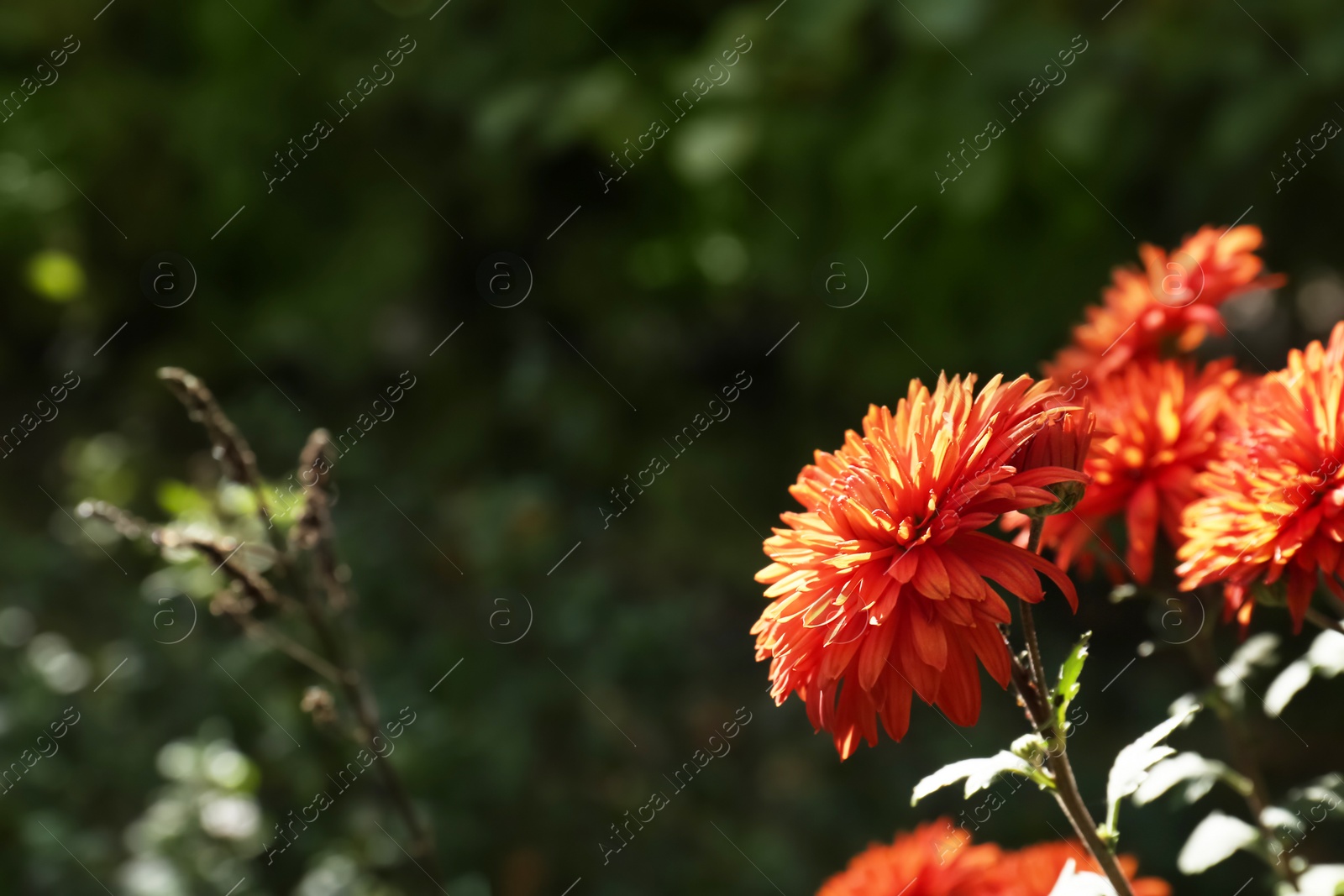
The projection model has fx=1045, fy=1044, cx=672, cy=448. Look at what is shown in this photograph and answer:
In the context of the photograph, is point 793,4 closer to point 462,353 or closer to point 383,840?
point 462,353

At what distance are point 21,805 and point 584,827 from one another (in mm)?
1036

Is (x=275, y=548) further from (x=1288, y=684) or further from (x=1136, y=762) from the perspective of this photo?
(x=1288, y=684)

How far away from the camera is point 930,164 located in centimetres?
212

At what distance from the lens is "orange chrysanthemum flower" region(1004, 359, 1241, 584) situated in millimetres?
903

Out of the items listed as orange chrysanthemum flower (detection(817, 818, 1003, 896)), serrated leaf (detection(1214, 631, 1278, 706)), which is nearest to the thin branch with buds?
orange chrysanthemum flower (detection(817, 818, 1003, 896))

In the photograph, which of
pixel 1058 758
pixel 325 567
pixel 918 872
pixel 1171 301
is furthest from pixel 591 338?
pixel 1058 758

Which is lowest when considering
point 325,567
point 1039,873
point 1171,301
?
point 1039,873

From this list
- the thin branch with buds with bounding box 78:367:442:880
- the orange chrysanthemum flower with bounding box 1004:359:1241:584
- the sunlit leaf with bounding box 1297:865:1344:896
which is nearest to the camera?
the sunlit leaf with bounding box 1297:865:1344:896

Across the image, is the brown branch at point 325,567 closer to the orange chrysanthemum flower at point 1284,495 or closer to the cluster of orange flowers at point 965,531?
the cluster of orange flowers at point 965,531

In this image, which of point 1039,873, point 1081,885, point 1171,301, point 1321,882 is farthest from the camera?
point 1171,301

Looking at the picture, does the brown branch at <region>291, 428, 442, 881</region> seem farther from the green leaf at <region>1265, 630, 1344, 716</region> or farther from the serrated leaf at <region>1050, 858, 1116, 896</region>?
the green leaf at <region>1265, 630, 1344, 716</region>

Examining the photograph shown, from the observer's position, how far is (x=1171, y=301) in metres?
1.08

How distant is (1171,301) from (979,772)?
2.00 ft

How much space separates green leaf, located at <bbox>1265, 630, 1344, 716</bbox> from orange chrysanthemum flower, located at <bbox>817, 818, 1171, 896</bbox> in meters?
0.20
